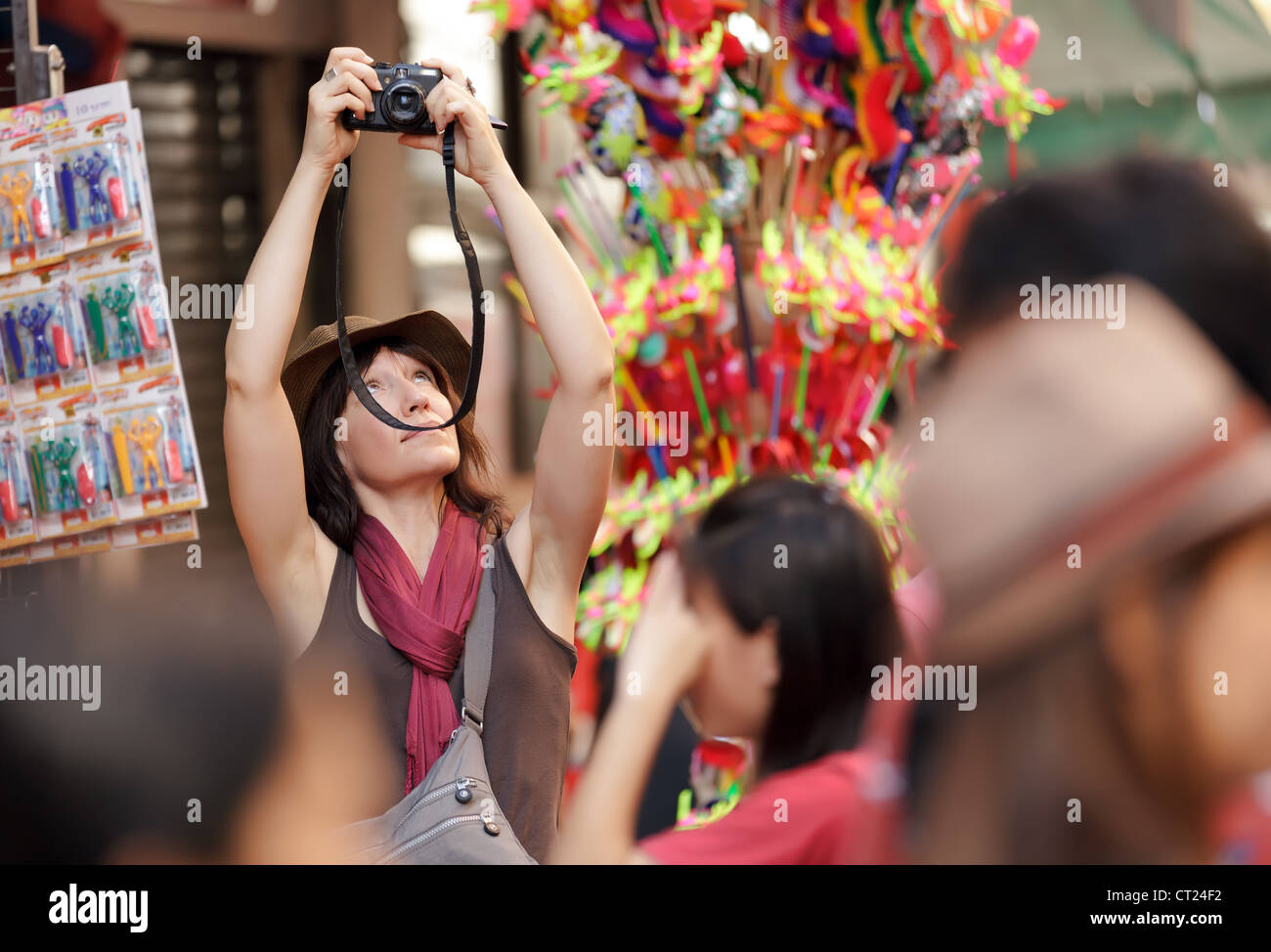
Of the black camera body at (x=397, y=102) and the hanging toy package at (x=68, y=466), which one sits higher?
the black camera body at (x=397, y=102)

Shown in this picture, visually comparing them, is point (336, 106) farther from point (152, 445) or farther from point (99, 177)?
point (152, 445)

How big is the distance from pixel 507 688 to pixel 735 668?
423 mm

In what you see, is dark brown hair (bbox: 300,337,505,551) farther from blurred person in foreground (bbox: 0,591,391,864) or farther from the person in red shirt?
the person in red shirt

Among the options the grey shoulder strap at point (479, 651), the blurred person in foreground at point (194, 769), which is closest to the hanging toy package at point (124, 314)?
the blurred person in foreground at point (194, 769)

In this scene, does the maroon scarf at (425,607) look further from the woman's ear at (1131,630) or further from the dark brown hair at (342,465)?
the woman's ear at (1131,630)

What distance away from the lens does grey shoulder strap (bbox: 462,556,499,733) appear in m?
1.50

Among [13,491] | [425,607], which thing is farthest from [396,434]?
[13,491]

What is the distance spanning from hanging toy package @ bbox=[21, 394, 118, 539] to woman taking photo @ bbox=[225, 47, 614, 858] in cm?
45

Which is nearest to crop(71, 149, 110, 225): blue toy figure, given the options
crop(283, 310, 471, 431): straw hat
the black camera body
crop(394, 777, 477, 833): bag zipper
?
crop(283, 310, 471, 431): straw hat

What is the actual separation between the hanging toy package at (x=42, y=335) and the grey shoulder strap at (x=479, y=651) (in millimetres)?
783

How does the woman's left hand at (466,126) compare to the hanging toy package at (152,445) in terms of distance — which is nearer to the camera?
the woman's left hand at (466,126)

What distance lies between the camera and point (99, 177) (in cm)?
186

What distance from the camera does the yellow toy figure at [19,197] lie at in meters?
1.89
